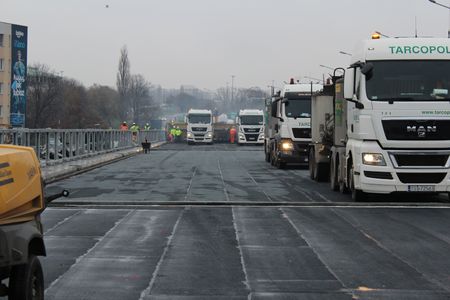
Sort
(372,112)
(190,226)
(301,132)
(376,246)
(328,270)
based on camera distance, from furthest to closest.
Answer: (301,132) → (372,112) → (190,226) → (376,246) → (328,270)

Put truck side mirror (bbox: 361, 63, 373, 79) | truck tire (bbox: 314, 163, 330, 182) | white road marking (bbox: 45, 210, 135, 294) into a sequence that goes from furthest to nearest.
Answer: truck tire (bbox: 314, 163, 330, 182) < truck side mirror (bbox: 361, 63, 373, 79) < white road marking (bbox: 45, 210, 135, 294)

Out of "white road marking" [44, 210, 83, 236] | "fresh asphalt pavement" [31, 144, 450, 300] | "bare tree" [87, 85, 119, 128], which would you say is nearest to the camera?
"fresh asphalt pavement" [31, 144, 450, 300]

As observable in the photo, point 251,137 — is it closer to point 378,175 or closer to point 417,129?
point 378,175

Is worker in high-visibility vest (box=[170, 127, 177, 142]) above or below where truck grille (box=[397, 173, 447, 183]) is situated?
above

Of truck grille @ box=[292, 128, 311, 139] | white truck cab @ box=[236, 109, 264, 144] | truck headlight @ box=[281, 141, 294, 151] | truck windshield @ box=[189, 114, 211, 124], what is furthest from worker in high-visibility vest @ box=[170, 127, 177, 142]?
truck grille @ box=[292, 128, 311, 139]

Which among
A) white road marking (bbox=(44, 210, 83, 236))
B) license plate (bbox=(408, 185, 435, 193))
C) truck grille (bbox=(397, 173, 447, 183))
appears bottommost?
white road marking (bbox=(44, 210, 83, 236))

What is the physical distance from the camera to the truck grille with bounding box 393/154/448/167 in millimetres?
15188

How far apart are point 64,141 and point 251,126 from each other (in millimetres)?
37494

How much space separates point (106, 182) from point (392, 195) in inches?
353

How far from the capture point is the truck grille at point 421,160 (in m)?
15.2

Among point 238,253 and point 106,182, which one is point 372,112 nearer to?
point 238,253

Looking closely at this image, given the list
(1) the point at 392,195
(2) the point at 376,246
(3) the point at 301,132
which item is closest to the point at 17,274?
(2) the point at 376,246

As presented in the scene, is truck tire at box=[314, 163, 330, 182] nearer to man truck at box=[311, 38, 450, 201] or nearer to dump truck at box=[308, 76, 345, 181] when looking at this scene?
dump truck at box=[308, 76, 345, 181]

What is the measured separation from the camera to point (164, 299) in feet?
23.0
